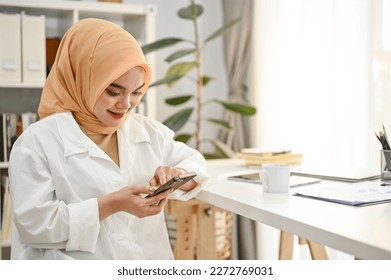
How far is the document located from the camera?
1141mm

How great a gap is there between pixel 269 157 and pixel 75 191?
751 millimetres

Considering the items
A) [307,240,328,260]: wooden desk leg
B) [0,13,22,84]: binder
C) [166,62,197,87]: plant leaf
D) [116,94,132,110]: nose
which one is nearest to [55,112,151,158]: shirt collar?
[116,94,132,110]: nose

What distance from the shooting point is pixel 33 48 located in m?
2.24

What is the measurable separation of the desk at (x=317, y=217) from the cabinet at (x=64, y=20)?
120 centimetres

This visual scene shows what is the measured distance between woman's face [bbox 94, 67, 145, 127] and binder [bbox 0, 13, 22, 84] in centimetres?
110

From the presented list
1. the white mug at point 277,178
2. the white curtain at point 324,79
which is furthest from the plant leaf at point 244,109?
the white mug at point 277,178

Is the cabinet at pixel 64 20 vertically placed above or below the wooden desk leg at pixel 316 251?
above

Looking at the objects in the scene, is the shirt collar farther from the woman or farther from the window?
the window

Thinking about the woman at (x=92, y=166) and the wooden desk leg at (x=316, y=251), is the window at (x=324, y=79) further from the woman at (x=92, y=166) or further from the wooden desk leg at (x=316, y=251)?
the woman at (x=92, y=166)

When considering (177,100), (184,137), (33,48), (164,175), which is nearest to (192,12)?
(177,100)

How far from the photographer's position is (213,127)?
2.92 metres

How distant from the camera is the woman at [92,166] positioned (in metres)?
1.15

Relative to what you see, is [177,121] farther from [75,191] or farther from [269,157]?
[75,191]

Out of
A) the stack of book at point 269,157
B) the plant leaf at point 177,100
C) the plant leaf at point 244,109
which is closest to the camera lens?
the stack of book at point 269,157
